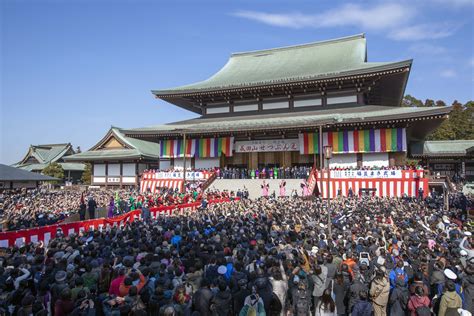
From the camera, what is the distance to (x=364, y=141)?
25.2 meters

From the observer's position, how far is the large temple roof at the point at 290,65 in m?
28.3

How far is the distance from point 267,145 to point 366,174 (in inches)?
351

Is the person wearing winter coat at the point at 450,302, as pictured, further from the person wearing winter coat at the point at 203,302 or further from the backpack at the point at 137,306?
the backpack at the point at 137,306

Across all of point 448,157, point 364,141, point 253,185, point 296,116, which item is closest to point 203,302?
point 253,185

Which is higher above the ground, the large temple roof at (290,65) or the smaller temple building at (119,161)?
the large temple roof at (290,65)

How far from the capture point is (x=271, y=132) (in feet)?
94.5

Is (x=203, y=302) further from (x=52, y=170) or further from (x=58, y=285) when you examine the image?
(x=52, y=170)

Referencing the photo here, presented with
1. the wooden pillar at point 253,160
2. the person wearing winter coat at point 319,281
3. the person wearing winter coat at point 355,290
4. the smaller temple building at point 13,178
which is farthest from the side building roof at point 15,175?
the person wearing winter coat at point 355,290

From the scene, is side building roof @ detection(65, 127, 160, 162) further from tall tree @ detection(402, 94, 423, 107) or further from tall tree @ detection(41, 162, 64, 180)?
tall tree @ detection(402, 94, 423, 107)

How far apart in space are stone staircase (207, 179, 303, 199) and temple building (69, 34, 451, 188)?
2481 millimetres

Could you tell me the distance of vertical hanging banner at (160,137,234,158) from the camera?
2995 centimetres

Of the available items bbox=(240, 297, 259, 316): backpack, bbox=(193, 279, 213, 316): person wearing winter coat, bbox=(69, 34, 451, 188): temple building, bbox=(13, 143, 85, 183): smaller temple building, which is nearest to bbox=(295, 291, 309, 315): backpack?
bbox=(240, 297, 259, 316): backpack

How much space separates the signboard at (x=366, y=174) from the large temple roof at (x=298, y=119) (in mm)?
3408

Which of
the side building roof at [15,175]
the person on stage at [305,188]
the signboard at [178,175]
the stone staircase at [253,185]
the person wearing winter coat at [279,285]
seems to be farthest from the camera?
the signboard at [178,175]
